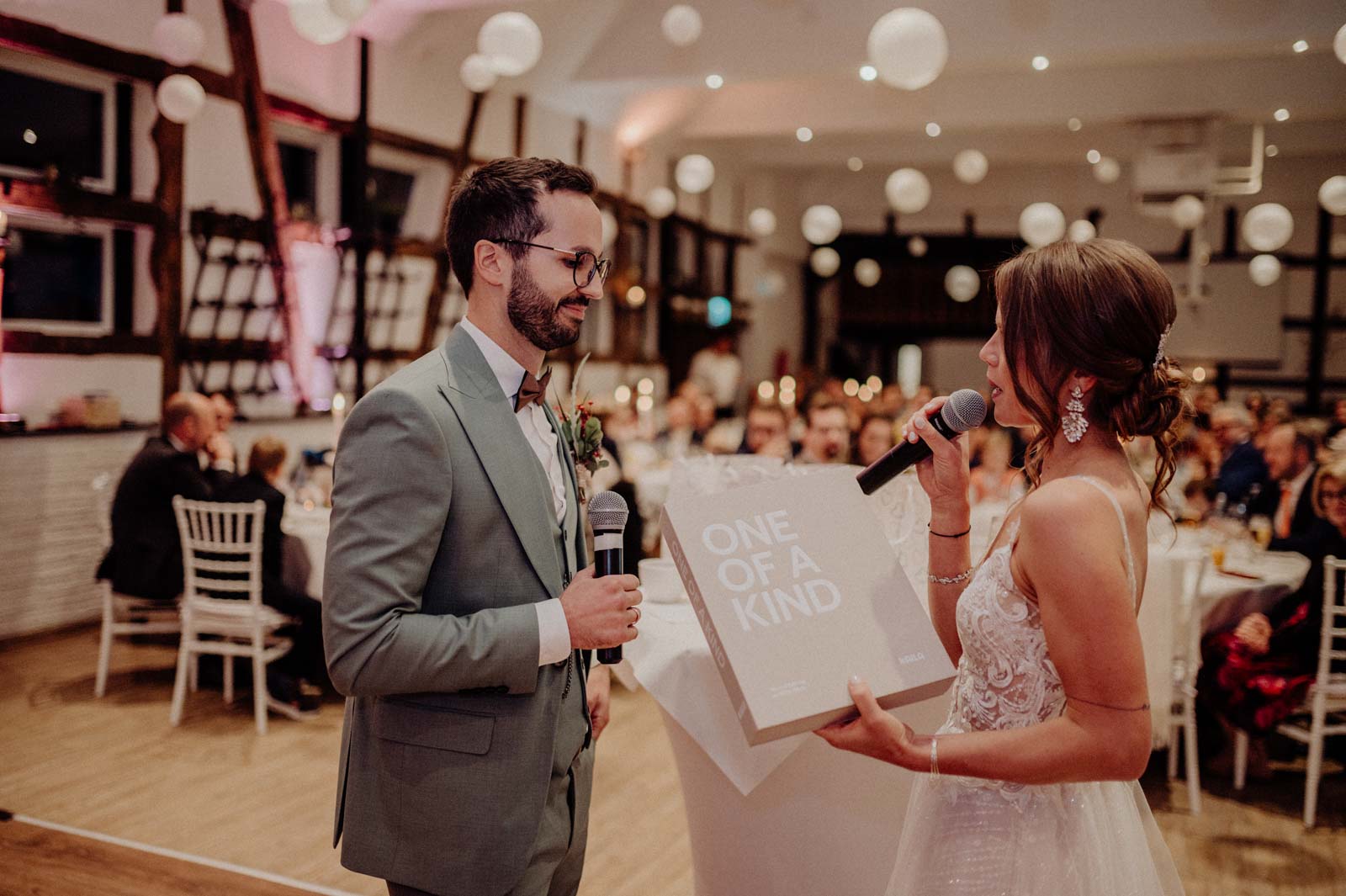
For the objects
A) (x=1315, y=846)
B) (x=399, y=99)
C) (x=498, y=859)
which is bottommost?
(x=1315, y=846)

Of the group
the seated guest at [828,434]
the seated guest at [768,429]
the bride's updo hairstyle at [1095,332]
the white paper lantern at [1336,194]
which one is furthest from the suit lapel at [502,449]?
the white paper lantern at [1336,194]

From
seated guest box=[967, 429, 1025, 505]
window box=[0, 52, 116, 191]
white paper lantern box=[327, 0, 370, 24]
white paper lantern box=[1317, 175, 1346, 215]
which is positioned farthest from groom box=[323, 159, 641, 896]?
white paper lantern box=[1317, 175, 1346, 215]

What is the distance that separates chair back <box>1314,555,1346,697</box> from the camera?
12.2 feet

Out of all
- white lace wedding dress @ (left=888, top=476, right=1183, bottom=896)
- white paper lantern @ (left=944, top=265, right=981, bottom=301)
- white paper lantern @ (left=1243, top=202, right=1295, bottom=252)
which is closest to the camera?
white lace wedding dress @ (left=888, top=476, right=1183, bottom=896)

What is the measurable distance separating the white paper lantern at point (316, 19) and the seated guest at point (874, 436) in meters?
3.43

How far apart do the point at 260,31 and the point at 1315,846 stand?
7.56 m

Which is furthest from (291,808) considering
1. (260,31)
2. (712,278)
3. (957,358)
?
(957,358)

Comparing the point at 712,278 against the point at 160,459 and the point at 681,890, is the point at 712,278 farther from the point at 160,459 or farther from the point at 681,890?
the point at 681,890

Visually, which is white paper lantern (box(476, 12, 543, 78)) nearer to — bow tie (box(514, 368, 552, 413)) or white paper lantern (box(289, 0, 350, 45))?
white paper lantern (box(289, 0, 350, 45))

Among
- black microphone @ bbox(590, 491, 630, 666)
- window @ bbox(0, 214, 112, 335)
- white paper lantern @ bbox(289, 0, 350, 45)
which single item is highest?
white paper lantern @ bbox(289, 0, 350, 45)

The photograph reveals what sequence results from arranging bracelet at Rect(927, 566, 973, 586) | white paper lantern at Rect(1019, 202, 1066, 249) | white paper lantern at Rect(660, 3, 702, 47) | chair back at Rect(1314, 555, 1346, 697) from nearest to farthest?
bracelet at Rect(927, 566, 973, 586)
chair back at Rect(1314, 555, 1346, 697)
white paper lantern at Rect(660, 3, 702, 47)
white paper lantern at Rect(1019, 202, 1066, 249)

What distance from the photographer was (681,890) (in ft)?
10.2

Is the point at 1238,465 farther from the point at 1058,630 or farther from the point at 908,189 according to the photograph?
the point at 1058,630

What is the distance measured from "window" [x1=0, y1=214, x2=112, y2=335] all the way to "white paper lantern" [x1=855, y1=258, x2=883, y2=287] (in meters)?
11.8
